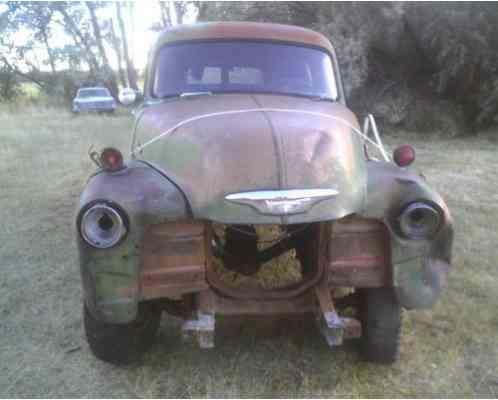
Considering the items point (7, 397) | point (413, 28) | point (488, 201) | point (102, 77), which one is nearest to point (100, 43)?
point (102, 77)

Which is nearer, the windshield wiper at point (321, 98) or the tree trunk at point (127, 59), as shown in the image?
the windshield wiper at point (321, 98)

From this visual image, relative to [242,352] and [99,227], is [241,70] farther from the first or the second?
[242,352]

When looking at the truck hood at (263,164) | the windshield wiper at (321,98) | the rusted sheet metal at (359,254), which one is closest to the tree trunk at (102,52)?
the windshield wiper at (321,98)

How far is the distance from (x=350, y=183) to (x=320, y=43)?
1.90m

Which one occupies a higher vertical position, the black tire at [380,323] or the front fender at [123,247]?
the front fender at [123,247]

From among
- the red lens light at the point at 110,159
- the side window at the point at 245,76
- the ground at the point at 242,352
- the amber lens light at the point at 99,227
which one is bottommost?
the ground at the point at 242,352

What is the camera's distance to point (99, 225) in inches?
91.4

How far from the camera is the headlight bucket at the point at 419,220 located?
2406 mm

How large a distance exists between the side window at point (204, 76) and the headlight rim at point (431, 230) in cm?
174

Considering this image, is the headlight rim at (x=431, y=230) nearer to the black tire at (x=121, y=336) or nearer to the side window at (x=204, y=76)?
the black tire at (x=121, y=336)

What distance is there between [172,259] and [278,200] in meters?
0.65

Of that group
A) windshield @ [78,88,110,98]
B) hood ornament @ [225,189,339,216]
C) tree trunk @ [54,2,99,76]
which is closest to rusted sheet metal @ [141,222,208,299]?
hood ornament @ [225,189,339,216]

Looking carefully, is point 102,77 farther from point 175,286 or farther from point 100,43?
point 175,286

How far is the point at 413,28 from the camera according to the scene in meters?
11.1
